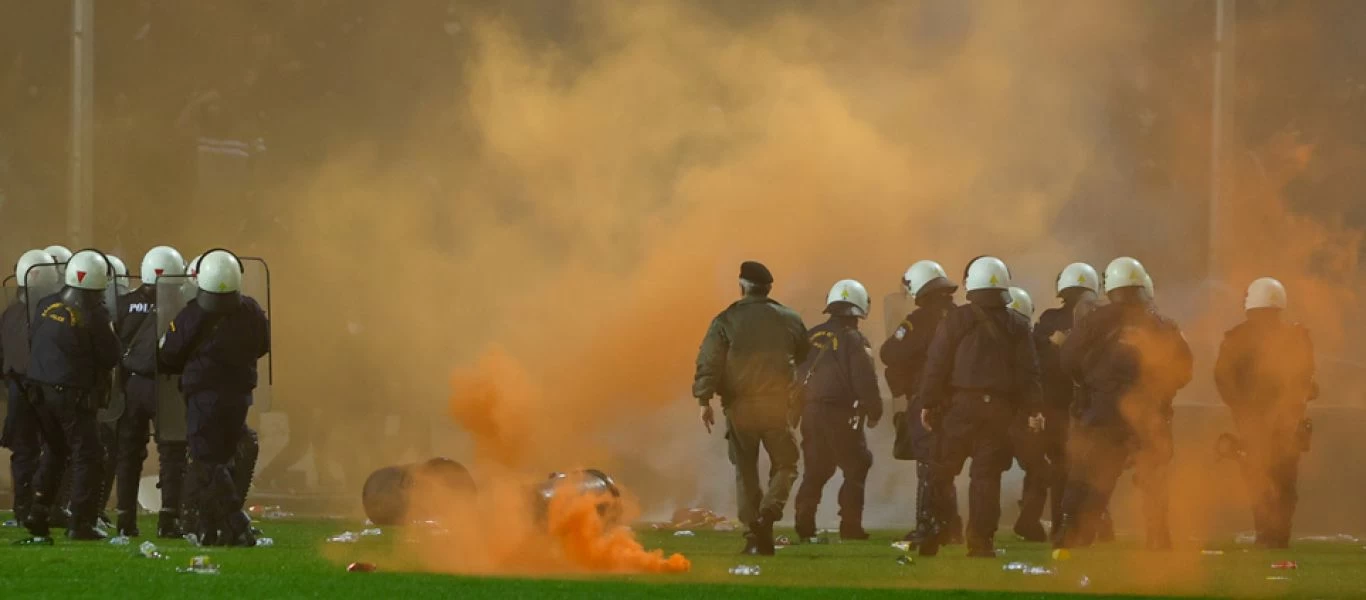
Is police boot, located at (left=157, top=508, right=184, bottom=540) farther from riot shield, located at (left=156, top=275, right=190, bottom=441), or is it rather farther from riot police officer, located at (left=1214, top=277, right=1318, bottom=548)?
riot police officer, located at (left=1214, top=277, right=1318, bottom=548)

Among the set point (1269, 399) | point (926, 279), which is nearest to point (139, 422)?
point (926, 279)

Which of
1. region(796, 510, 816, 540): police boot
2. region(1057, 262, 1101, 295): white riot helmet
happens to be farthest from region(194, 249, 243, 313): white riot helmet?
region(1057, 262, 1101, 295): white riot helmet

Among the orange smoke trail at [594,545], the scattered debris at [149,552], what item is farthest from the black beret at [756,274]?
the scattered debris at [149,552]

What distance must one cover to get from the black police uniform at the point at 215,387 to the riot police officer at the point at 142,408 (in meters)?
1.17

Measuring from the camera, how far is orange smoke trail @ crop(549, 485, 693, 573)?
1141 centimetres

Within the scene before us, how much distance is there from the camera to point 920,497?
14.2 m

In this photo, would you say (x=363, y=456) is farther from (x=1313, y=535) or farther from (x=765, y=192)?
(x=1313, y=535)

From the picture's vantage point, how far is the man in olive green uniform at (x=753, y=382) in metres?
13.2

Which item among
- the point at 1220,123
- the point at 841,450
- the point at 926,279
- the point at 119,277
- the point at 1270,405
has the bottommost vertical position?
the point at 841,450

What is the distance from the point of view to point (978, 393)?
1264 centimetres

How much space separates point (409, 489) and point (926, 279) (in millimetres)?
4567

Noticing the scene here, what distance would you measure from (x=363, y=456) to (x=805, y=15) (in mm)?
7316

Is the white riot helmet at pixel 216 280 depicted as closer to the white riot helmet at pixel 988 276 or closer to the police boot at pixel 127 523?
the police boot at pixel 127 523

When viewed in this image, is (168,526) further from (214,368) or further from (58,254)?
(58,254)
